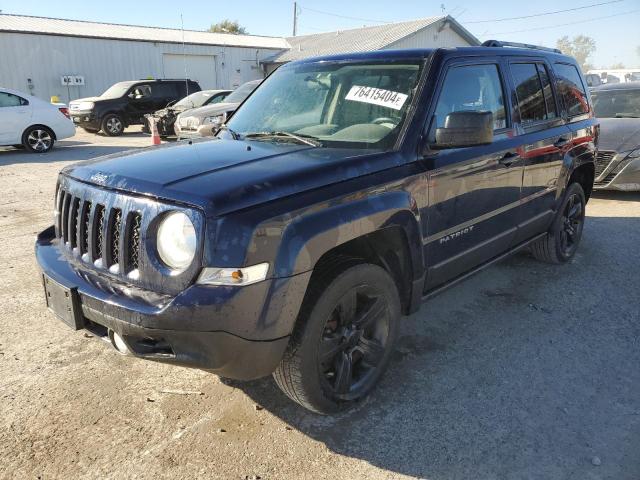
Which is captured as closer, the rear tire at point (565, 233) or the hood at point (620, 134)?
the rear tire at point (565, 233)

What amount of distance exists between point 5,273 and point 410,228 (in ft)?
12.6

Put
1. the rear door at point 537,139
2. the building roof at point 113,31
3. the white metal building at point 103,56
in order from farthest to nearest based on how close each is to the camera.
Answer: the building roof at point 113,31
the white metal building at point 103,56
the rear door at point 537,139

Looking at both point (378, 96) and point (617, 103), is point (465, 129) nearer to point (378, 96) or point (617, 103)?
point (378, 96)

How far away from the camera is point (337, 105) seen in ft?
11.0

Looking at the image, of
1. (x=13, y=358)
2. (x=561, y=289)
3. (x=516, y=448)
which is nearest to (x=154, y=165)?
(x=13, y=358)

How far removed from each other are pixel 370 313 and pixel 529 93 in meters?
2.41

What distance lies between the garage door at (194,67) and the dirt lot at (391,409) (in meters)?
28.1

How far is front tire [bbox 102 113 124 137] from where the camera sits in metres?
16.8

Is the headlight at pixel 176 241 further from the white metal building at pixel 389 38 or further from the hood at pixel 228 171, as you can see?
the white metal building at pixel 389 38

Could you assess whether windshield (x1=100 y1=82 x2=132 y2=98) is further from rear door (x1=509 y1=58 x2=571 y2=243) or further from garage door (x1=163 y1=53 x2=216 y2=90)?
rear door (x1=509 y1=58 x2=571 y2=243)

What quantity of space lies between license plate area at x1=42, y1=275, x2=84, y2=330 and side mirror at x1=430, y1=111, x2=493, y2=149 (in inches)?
80.6

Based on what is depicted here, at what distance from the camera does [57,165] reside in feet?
35.6

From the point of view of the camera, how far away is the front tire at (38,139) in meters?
12.5

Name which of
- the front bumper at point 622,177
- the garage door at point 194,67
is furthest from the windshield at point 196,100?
the garage door at point 194,67
